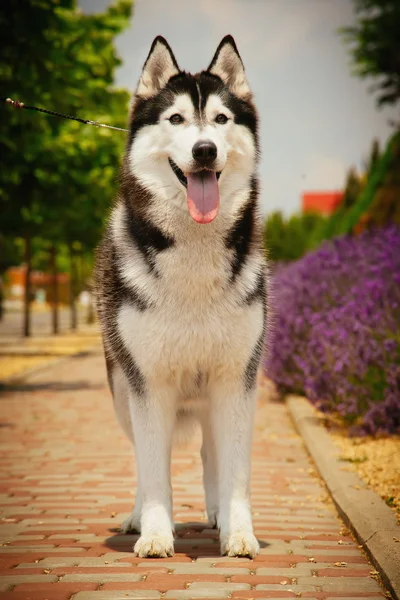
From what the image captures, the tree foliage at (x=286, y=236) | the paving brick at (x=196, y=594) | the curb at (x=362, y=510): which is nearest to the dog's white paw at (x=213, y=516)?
the curb at (x=362, y=510)

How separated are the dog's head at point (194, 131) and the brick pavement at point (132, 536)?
180 centimetres

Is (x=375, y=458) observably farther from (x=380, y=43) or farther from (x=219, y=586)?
(x=380, y=43)

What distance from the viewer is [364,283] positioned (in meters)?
8.83

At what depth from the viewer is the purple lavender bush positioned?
780cm

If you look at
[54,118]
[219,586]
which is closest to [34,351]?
[54,118]

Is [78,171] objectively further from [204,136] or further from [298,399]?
[204,136]

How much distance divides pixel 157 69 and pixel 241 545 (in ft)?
8.48

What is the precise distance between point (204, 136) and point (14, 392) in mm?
9744

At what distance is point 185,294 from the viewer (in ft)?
14.4

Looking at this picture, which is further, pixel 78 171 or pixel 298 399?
pixel 78 171

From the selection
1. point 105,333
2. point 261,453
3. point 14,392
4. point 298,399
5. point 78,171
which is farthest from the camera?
point 78,171

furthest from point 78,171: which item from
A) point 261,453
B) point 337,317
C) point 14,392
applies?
point 261,453

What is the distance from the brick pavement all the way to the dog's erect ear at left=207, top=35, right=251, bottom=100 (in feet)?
8.28

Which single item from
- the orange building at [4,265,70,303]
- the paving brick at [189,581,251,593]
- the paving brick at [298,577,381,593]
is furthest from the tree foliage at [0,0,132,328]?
the orange building at [4,265,70,303]
